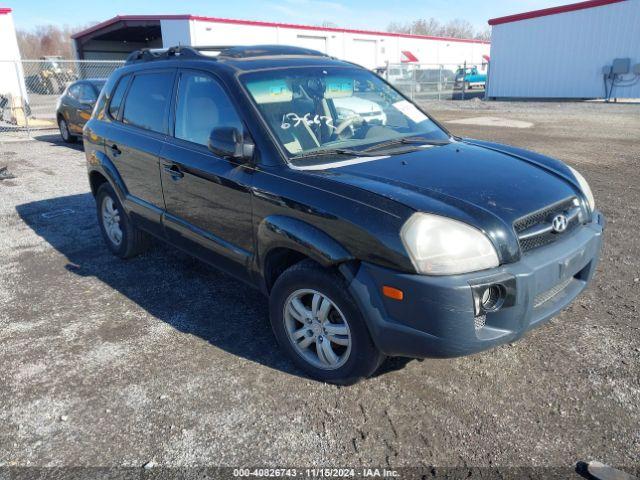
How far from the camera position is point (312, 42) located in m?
32.2

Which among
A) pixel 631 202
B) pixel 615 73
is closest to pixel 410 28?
pixel 615 73

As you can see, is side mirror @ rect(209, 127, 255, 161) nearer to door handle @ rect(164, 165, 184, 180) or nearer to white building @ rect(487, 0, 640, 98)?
door handle @ rect(164, 165, 184, 180)

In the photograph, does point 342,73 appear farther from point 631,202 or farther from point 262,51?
point 631,202

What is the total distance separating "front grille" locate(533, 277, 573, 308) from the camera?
270 centimetres

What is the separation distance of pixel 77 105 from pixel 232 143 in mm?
10312

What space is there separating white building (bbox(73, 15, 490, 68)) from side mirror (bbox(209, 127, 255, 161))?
25005 mm

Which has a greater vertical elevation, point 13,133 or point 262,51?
point 262,51

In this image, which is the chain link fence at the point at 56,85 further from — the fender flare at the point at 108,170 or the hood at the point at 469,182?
the hood at the point at 469,182

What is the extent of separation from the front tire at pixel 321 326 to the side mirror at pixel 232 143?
0.80 meters

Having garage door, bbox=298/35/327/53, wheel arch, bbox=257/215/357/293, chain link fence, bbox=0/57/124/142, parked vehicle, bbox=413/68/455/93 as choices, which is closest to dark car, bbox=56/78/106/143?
chain link fence, bbox=0/57/124/142

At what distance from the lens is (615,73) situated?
22.9 m

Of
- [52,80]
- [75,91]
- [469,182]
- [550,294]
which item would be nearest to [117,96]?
[469,182]

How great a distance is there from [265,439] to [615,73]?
1009 inches

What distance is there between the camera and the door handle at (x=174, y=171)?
3.85m
